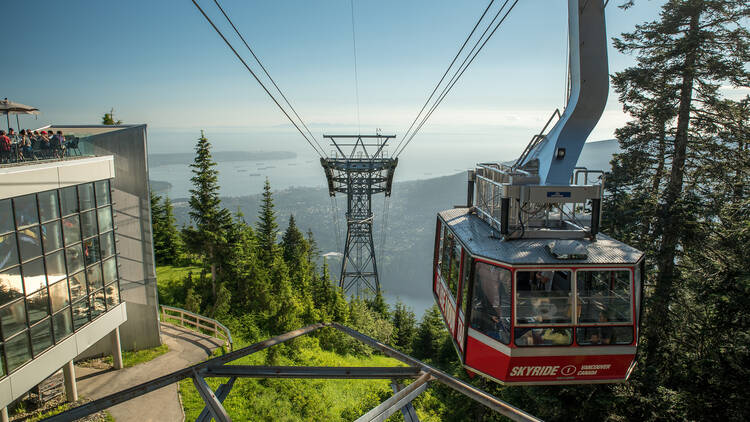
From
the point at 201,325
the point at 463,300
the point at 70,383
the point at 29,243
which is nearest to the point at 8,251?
the point at 29,243

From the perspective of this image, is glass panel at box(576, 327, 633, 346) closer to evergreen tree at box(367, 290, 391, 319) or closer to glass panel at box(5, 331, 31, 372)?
glass panel at box(5, 331, 31, 372)

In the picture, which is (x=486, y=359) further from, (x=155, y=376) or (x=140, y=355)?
(x=140, y=355)

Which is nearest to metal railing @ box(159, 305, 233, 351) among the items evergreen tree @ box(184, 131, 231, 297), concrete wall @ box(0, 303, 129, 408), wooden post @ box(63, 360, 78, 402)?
evergreen tree @ box(184, 131, 231, 297)

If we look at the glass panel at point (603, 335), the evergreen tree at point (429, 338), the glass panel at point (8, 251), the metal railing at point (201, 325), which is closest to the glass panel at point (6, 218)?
the glass panel at point (8, 251)

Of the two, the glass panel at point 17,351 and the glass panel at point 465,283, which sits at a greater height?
the glass panel at point 465,283

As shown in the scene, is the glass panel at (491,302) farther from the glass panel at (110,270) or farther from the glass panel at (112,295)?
the glass panel at (112,295)

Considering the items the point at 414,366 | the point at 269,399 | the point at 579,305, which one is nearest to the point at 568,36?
the point at 579,305
